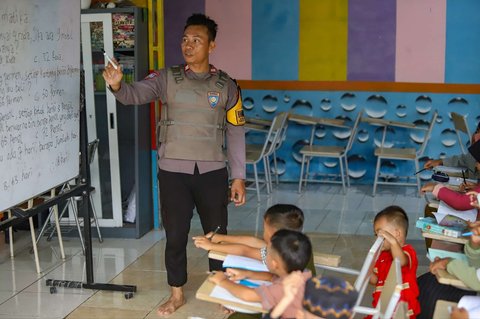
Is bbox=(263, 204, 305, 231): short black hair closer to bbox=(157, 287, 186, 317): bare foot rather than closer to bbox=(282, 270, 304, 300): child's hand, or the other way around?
bbox=(282, 270, 304, 300): child's hand

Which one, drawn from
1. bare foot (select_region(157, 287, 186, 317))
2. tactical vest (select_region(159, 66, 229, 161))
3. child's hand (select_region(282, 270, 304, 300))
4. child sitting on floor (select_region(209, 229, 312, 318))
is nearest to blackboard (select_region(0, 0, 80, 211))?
tactical vest (select_region(159, 66, 229, 161))

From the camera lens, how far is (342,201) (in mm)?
7305

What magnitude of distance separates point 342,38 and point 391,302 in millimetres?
5792

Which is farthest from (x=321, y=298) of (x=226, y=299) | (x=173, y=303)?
(x=173, y=303)

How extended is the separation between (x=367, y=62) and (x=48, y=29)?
4.80m

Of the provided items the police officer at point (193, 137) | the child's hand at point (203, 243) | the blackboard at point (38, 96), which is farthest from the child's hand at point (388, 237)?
the blackboard at point (38, 96)

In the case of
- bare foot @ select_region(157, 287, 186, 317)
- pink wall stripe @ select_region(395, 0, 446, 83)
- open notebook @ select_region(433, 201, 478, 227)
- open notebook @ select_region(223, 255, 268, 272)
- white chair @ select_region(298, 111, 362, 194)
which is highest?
pink wall stripe @ select_region(395, 0, 446, 83)

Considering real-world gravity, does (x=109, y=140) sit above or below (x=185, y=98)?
below

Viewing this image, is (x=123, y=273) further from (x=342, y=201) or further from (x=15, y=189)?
(x=342, y=201)

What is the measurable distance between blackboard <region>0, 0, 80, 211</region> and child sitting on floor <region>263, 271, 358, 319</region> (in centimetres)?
163

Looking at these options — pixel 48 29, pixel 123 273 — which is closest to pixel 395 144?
pixel 123 273

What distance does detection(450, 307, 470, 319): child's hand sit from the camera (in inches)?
102

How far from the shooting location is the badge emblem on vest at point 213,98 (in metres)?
4.00

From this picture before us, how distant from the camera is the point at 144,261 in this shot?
16.8ft
